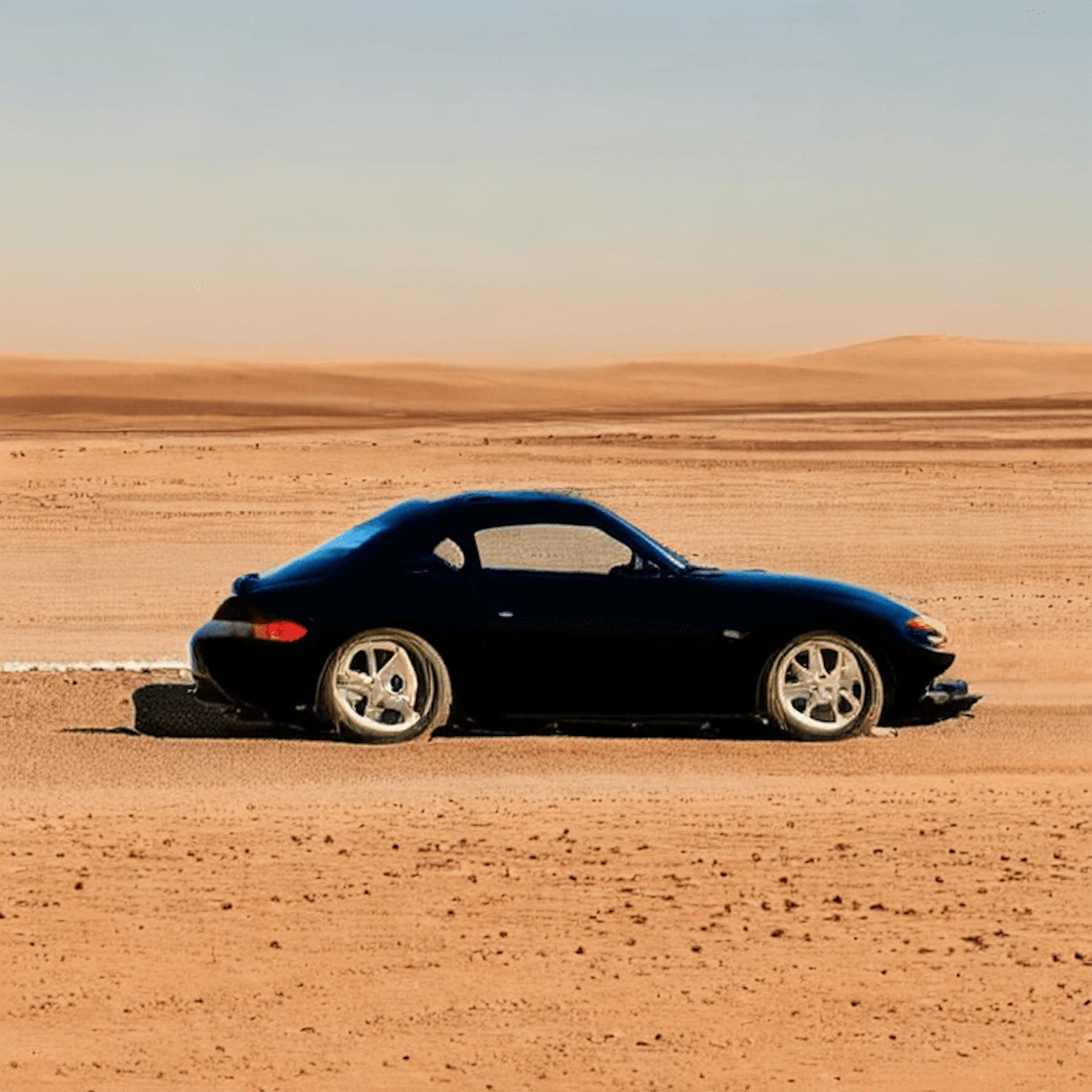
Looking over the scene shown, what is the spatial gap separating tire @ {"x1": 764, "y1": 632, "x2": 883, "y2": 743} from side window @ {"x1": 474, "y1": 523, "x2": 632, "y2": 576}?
0.98m

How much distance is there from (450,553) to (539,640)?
642 mm

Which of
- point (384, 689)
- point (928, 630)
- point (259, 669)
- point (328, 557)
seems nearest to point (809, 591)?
point (928, 630)

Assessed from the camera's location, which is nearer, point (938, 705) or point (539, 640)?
point (539, 640)

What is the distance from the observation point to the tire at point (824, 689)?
11.6 m

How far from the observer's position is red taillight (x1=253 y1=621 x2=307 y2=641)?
37.6 ft

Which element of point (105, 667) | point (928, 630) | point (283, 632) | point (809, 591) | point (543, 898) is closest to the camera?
point (543, 898)

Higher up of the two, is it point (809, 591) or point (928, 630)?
point (809, 591)

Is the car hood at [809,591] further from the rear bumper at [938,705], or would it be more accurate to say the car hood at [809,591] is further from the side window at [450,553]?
the side window at [450,553]

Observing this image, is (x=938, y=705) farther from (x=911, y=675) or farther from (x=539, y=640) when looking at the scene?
(x=539, y=640)

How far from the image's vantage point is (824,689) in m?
11.8

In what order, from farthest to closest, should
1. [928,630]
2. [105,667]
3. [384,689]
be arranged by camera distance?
[105,667] < [928,630] < [384,689]

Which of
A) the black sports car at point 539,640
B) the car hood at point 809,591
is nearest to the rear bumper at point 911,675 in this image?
the black sports car at point 539,640

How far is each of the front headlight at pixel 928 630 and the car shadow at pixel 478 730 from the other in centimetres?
41

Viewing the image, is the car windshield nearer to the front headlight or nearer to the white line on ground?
the front headlight
